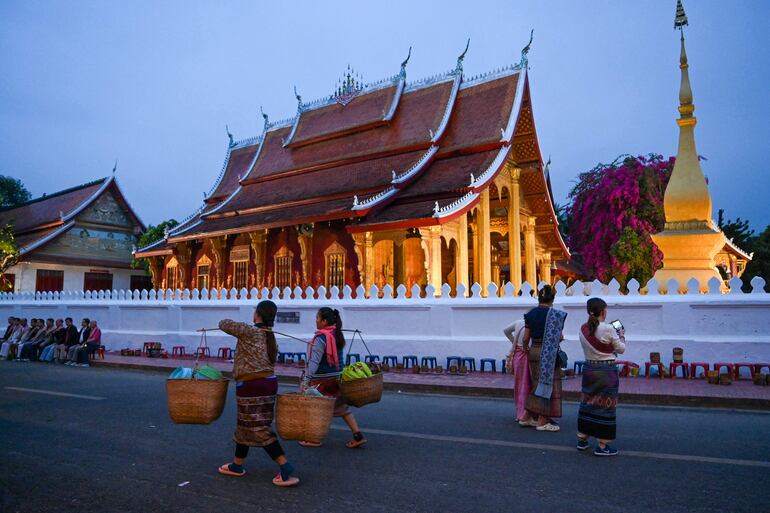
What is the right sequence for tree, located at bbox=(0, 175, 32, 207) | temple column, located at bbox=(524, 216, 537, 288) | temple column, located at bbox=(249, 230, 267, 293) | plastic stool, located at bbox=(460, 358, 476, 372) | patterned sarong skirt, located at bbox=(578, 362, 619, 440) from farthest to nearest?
tree, located at bbox=(0, 175, 32, 207)
temple column, located at bbox=(524, 216, 537, 288)
temple column, located at bbox=(249, 230, 267, 293)
plastic stool, located at bbox=(460, 358, 476, 372)
patterned sarong skirt, located at bbox=(578, 362, 619, 440)

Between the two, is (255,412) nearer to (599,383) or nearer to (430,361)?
(599,383)

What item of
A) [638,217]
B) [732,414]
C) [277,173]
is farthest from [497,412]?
[638,217]

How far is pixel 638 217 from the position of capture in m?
22.5

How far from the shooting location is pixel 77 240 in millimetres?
27609

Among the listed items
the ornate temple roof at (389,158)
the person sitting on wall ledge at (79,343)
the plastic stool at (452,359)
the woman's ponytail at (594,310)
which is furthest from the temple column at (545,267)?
the woman's ponytail at (594,310)

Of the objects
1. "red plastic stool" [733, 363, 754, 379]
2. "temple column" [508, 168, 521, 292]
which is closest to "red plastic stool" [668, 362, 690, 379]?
"red plastic stool" [733, 363, 754, 379]

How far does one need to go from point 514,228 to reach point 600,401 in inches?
499

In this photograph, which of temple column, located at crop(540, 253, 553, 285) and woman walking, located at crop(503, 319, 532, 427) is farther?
temple column, located at crop(540, 253, 553, 285)

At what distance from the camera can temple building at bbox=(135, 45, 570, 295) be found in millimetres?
14609

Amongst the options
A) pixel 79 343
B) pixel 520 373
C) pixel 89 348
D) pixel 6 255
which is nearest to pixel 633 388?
pixel 520 373

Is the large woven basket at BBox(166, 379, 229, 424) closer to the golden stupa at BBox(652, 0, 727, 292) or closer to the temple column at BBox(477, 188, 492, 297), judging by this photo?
the golden stupa at BBox(652, 0, 727, 292)

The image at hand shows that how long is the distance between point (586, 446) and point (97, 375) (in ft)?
30.8

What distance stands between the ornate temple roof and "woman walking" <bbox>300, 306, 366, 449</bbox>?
7.91 metres

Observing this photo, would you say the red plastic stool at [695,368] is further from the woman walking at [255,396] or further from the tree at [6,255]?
the tree at [6,255]
